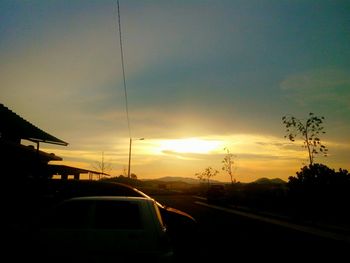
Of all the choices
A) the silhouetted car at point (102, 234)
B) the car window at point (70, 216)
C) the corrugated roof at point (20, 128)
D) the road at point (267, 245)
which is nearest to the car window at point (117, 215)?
the silhouetted car at point (102, 234)

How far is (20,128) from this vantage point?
14.6 meters

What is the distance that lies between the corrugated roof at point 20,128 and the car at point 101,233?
21.1 ft

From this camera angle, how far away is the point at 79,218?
573 cm

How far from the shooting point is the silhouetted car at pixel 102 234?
5.38 metres

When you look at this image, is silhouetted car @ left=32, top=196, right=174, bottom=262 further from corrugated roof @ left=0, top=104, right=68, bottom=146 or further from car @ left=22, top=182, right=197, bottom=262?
corrugated roof @ left=0, top=104, right=68, bottom=146

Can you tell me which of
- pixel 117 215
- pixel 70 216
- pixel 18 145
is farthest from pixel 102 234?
pixel 18 145

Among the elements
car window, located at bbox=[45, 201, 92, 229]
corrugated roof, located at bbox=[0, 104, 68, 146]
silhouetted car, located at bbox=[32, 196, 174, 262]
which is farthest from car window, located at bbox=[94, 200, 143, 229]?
corrugated roof, located at bbox=[0, 104, 68, 146]

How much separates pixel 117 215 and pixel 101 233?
15.2 inches

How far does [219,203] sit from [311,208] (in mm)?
10135

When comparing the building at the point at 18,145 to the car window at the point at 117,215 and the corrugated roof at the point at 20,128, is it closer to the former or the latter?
the corrugated roof at the point at 20,128

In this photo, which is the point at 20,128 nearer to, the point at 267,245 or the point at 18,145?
the point at 18,145

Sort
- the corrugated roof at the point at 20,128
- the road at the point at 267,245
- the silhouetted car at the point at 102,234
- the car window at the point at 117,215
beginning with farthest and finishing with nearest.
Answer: the corrugated roof at the point at 20,128 → the road at the point at 267,245 → the car window at the point at 117,215 → the silhouetted car at the point at 102,234

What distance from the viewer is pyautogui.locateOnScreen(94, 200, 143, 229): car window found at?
5.62 meters

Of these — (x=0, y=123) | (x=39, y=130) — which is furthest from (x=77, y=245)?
(x=39, y=130)
